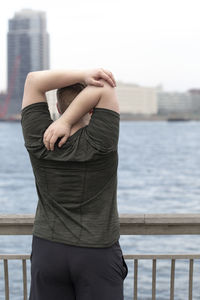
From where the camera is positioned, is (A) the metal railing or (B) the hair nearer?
(B) the hair

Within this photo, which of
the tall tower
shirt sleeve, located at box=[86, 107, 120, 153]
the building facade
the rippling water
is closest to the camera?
shirt sleeve, located at box=[86, 107, 120, 153]

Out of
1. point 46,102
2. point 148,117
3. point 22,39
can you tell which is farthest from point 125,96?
point 46,102

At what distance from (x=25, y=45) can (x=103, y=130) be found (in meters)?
120

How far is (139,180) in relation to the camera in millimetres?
36000

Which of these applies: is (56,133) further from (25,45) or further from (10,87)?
(25,45)

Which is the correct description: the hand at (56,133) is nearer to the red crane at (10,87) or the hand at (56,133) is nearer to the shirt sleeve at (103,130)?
the shirt sleeve at (103,130)

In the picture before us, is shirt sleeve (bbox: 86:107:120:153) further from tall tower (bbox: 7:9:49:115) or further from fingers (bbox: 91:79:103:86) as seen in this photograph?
tall tower (bbox: 7:9:49:115)

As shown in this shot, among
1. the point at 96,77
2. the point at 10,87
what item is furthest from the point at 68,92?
the point at 10,87

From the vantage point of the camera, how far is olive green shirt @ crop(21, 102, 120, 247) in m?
1.87

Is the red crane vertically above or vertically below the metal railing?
below

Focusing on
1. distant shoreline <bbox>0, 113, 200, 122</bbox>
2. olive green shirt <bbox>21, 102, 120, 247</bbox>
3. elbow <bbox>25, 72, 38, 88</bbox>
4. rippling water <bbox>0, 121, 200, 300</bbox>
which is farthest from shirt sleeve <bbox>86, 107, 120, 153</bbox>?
distant shoreline <bbox>0, 113, 200, 122</bbox>

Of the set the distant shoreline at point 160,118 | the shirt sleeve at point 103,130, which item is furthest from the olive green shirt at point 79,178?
the distant shoreline at point 160,118

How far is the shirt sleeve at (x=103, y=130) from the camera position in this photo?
6.10 feet

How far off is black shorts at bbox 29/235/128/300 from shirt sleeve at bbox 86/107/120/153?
0.35 m
